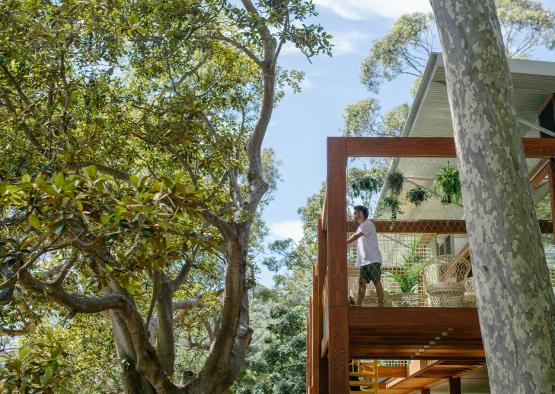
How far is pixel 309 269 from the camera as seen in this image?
27.8m

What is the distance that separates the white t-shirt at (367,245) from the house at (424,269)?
1.14ft

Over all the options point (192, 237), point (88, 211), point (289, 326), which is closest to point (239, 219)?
point (192, 237)

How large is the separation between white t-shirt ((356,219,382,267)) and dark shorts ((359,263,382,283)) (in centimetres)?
4

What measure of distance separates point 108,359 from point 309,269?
13.7 m

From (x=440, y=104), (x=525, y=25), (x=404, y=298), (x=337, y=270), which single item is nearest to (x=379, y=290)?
(x=404, y=298)

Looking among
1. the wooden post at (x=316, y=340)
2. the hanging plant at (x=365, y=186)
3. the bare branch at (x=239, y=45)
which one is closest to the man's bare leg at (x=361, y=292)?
the hanging plant at (x=365, y=186)

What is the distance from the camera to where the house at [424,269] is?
7.58 meters

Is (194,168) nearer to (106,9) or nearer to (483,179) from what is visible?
(106,9)

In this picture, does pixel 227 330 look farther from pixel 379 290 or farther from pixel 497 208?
pixel 497 208

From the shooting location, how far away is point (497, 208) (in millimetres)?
4387

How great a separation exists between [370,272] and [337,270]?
0.76 metres

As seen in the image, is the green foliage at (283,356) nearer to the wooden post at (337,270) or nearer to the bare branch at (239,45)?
the bare branch at (239,45)

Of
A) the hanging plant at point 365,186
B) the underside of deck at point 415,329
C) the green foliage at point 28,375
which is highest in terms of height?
the hanging plant at point 365,186

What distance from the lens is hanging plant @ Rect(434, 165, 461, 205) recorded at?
34.6 ft
